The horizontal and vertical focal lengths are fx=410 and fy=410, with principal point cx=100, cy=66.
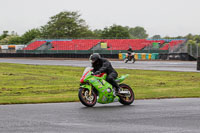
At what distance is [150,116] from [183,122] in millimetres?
1020

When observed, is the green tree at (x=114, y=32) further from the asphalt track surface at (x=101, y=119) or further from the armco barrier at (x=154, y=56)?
the asphalt track surface at (x=101, y=119)

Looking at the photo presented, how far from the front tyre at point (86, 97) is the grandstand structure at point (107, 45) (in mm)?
40419

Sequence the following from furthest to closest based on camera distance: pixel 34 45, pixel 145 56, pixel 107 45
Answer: pixel 34 45
pixel 107 45
pixel 145 56

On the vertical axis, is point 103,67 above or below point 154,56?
above

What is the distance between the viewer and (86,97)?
10656mm

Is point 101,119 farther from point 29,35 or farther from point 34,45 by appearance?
point 29,35

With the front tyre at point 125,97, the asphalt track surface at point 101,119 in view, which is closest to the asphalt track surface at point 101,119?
the asphalt track surface at point 101,119

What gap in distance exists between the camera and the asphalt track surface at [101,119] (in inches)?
283

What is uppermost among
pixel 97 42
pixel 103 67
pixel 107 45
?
pixel 97 42

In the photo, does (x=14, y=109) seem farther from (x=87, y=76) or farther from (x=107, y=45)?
(x=107, y=45)

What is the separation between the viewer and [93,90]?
35.7 ft

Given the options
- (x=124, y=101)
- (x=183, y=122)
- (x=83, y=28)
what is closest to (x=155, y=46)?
(x=124, y=101)

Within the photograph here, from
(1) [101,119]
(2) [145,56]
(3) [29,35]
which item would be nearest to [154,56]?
(2) [145,56]

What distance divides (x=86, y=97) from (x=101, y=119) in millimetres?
2247
